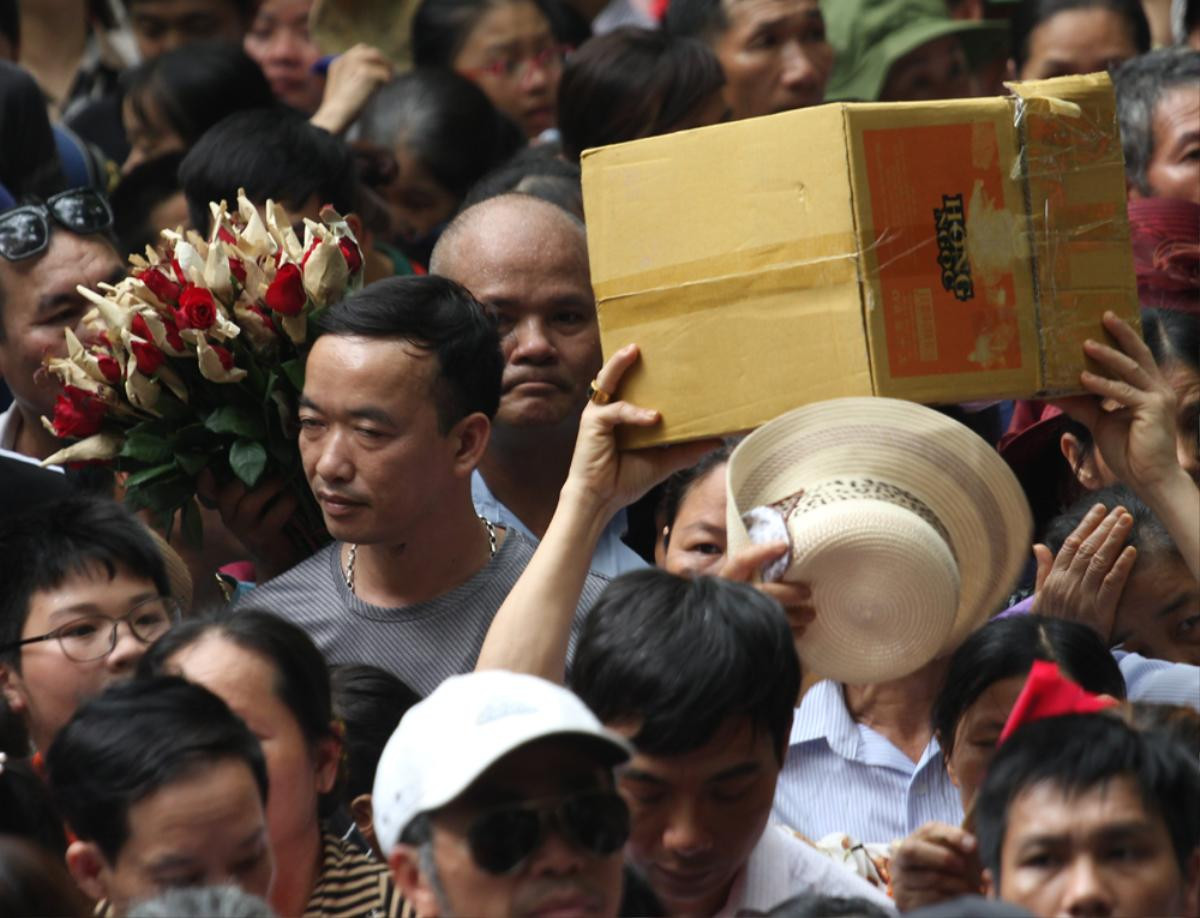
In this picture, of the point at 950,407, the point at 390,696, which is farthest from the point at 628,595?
the point at 950,407

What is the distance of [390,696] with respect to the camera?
4.95 metres

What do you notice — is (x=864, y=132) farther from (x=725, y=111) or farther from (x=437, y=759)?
(x=725, y=111)

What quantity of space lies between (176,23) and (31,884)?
5.98 m

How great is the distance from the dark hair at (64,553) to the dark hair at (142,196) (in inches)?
86.0

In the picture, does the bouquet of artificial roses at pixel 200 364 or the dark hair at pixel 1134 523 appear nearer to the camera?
the dark hair at pixel 1134 523

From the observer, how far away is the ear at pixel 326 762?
456 centimetres

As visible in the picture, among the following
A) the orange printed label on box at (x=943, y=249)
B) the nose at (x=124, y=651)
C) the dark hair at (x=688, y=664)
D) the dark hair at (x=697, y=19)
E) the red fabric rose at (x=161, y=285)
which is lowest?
the dark hair at (x=697, y=19)

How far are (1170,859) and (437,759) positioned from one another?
1204 millimetres

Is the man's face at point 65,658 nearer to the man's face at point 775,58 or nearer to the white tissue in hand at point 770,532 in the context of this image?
the white tissue in hand at point 770,532

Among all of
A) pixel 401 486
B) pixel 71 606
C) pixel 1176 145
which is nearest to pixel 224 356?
pixel 401 486

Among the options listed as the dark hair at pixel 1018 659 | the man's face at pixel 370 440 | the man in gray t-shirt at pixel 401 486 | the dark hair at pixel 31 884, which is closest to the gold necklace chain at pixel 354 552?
the man in gray t-shirt at pixel 401 486

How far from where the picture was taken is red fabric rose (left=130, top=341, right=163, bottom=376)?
544 cm

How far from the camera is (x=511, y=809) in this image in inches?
143

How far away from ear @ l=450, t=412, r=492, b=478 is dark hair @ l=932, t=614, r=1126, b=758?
1211 millimetres
